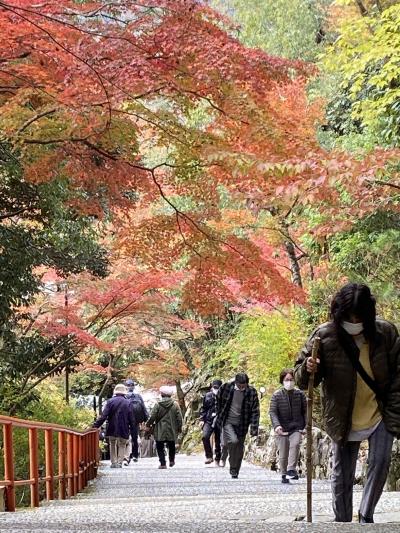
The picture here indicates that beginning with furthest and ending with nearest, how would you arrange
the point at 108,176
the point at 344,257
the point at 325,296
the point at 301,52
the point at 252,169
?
the point at 301,52, the point at 325,296, the point at 344,257, the point at 108,176, the point at 252,169

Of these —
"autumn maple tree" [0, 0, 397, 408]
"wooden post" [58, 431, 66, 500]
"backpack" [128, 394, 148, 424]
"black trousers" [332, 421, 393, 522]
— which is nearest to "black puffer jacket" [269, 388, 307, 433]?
"autumn maple tree" [0, 0, 397, 408]

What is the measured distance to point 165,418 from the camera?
48.9 ft

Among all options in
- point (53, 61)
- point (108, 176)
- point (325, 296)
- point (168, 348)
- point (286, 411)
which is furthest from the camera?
point (168, 348)

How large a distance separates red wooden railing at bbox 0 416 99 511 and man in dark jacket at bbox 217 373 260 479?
6.54 ft

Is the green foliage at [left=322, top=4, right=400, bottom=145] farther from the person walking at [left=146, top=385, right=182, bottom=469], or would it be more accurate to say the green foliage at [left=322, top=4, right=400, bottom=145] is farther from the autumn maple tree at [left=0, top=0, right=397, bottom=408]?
the person walking at [left=146, top=385, right=182, bottom=469]

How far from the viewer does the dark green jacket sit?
1485 cm

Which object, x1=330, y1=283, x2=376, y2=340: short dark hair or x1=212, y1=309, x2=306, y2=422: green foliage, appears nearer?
x1=330, y1=283, x2=376, y2=340: short dark hair

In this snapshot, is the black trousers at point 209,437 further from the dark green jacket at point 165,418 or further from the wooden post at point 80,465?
the wooden post at point 80,465

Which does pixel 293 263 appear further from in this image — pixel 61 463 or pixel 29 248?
pixel 61 463

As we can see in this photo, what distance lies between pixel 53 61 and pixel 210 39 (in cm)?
185

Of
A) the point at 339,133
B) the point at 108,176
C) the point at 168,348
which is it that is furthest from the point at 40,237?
the point at 168,348

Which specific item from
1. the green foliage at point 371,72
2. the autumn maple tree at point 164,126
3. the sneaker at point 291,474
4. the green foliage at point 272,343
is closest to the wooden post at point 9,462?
the autumn maple tree at point 164,126

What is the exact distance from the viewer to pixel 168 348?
3291 centimetres

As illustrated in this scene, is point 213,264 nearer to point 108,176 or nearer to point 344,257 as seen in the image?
point 108,176
